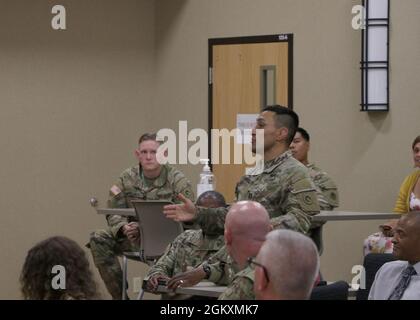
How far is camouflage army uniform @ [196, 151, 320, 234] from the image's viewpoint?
4.96 metres

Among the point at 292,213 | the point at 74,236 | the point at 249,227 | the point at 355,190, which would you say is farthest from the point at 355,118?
the point at 249,227

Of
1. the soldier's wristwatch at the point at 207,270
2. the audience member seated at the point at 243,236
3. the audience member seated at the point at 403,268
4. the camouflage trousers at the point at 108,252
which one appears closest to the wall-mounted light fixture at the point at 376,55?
the camouflage trousers at the point at 108,252

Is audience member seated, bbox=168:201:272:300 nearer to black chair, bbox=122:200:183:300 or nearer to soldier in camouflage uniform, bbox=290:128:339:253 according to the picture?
black chair, bbox=122:200:183:300

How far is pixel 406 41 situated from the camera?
796 cm

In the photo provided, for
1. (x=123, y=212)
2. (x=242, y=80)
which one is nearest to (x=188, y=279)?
(x=123, y=212)

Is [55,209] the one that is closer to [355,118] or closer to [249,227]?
[355,118]

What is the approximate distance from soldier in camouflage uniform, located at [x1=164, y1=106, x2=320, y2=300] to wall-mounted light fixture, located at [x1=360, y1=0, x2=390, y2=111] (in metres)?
2.92

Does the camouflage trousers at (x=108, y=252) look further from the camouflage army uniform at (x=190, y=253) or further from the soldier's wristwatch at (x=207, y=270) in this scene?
the soldier's wristwatch at (x=207, y=270)

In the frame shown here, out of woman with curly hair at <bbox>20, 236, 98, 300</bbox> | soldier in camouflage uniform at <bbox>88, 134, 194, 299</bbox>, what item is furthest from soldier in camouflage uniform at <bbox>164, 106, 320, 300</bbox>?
soldier in camouflage uniform at <bbox>88, 134, 194, 299</bbox>

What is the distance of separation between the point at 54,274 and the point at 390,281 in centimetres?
198

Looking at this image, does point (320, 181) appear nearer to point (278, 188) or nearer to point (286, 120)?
point (286, 120)

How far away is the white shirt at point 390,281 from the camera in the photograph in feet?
14.4

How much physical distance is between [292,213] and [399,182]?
3187 mm

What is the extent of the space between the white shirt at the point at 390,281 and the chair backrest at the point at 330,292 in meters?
0.42
